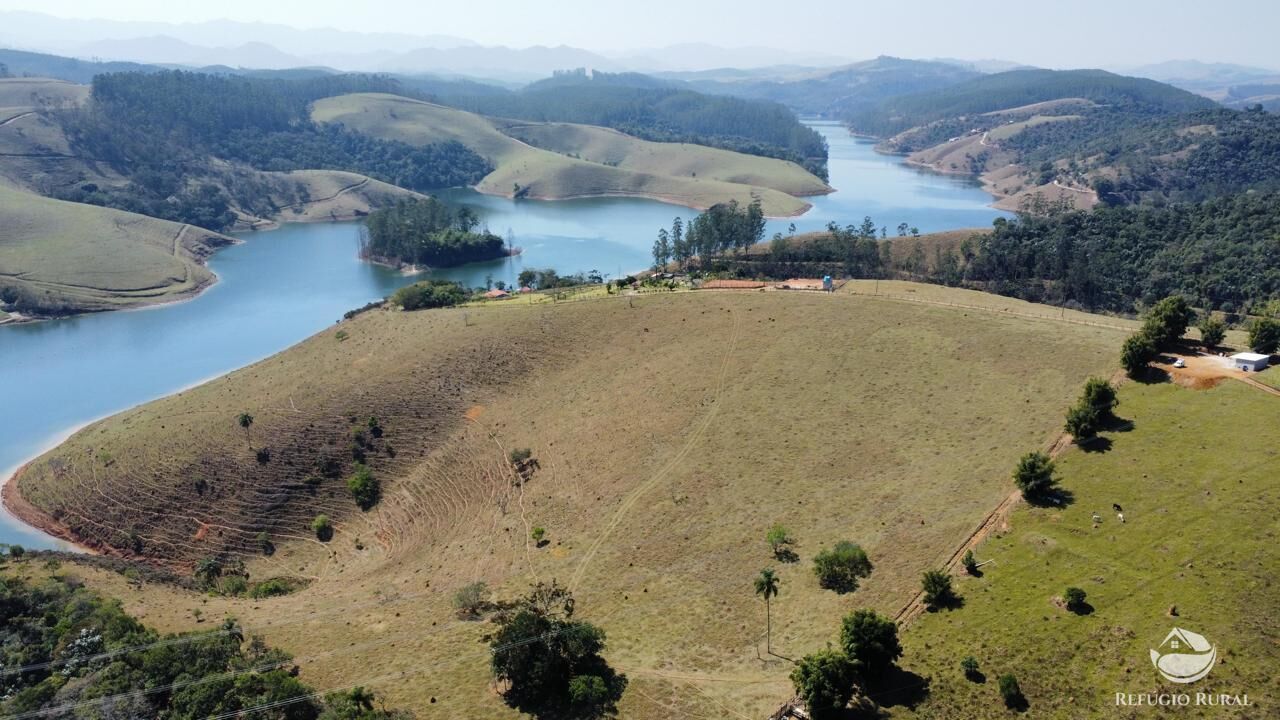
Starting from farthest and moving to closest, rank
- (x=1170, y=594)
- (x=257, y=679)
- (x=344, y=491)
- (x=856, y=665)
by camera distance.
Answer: (x=344, y=491), (x=257, y=679), (x=1170, y=594), (x=856, y=665)

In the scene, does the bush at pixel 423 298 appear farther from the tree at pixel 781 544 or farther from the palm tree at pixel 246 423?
the tree at pixel 781 544

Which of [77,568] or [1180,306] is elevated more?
[1180,306]

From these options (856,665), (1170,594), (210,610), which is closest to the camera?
(856,665)

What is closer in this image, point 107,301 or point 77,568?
point 77,568

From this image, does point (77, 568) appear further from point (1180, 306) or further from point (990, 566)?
point (1180, 306)

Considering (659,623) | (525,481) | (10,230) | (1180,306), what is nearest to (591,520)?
(525,481)

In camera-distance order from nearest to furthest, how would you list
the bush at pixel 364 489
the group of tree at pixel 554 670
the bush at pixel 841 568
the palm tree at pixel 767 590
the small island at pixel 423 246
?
1. the group of tree at pixel 554 670
2. the palm tree at pixel 767 590
3. the bush at pixel 841 568
4. the bush at pixel 364 489
5. the small island at pixel 423 246

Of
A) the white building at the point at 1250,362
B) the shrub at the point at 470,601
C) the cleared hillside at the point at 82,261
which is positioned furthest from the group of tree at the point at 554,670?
the cleared hillside at the point at 82,261
